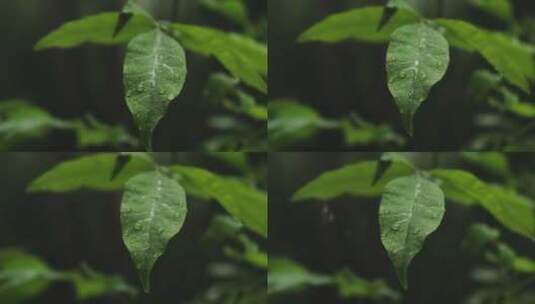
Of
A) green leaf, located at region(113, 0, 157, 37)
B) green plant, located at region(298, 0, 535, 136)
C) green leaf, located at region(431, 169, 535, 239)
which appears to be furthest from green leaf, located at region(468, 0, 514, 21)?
green leaf, located at region(113, 0, 157, 37)

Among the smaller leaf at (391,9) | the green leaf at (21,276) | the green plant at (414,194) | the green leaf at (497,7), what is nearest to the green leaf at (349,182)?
the green plant at (414,194)

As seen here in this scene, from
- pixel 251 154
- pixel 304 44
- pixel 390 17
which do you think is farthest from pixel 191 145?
pixel 390 17

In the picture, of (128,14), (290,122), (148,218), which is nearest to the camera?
(148,218)

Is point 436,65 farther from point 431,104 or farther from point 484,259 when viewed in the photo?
point 484,259

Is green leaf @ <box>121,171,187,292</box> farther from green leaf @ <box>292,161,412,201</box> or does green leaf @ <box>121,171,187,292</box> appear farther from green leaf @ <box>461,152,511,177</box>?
green leaf @ <box>461,152,511,177</box>

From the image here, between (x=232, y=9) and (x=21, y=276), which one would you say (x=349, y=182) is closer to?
(x=232, y=9)

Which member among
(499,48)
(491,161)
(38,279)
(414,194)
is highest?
(499,48)

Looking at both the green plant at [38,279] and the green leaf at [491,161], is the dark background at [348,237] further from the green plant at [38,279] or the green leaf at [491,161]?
the green plant at [38,279]

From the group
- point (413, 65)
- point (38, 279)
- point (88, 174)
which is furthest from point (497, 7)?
point (38, 279)
